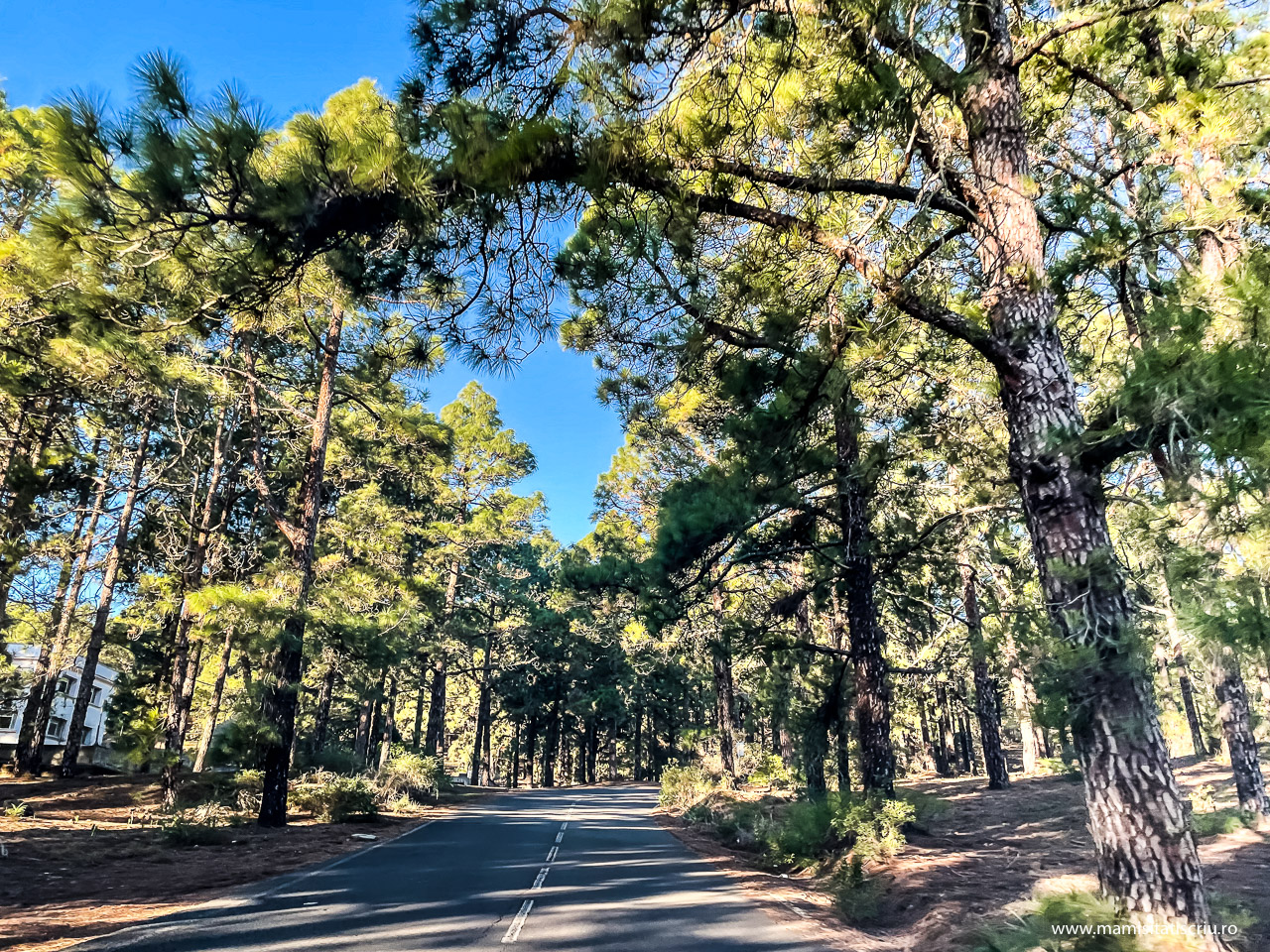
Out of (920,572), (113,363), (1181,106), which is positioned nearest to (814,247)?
(1181,106)

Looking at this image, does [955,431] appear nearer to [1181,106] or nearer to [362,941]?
[1181,106]

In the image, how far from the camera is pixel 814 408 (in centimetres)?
697

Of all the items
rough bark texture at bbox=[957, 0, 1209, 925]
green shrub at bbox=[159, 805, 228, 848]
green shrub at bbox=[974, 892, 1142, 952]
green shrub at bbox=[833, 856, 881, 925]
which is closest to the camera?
green shrub at bbox=[974, 892, 1142, 952]

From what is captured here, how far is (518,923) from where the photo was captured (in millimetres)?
6930

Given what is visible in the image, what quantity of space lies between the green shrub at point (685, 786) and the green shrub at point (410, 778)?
817 centimetres

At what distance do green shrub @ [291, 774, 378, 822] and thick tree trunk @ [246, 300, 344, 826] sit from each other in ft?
5.15

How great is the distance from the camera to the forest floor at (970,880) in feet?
19.3

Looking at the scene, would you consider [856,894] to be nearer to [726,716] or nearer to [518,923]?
[518,923]

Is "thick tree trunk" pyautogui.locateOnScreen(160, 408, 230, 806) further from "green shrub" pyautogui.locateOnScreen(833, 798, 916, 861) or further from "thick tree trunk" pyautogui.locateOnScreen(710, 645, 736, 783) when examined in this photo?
"thick tree trunk" pyautogui.locateOnScreen(710, 645, 736, 783)

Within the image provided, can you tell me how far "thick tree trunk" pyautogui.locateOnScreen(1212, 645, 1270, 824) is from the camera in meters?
10.9

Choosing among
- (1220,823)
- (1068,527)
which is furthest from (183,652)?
(1220,823)

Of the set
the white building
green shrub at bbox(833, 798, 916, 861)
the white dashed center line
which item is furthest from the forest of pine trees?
the white building

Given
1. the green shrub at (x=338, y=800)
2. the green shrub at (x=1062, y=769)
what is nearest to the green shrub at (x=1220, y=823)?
the green shrub at (x=1062, y=769)

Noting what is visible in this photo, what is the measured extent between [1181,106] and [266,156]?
21.3ft
